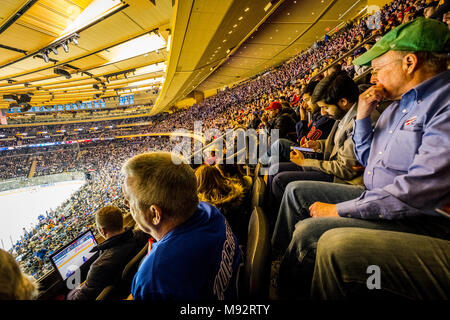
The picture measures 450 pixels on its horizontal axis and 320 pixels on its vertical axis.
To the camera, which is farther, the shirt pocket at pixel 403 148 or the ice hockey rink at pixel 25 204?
the ice hockey rink at pixel 25 204

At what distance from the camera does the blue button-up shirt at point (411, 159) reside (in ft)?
2.46

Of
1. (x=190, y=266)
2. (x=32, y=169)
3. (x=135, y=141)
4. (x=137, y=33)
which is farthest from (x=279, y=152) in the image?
(x=32, y=169)

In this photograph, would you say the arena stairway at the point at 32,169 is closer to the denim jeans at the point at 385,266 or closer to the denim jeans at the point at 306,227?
the denim jeans at the point at 306,227

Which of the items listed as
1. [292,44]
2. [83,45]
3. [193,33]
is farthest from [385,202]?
[292,44]

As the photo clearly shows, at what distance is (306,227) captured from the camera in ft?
3.20

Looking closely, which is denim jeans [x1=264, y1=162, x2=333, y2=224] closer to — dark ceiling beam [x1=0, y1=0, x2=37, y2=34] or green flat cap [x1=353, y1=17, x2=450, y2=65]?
green flat cap [x1=353, y1=17, x2=450, y2=65]

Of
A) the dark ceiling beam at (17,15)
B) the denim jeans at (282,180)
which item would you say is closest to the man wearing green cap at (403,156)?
the denim jeans at (282,180)

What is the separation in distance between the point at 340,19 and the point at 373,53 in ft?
→ 37.5

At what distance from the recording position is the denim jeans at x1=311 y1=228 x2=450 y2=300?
64 cm

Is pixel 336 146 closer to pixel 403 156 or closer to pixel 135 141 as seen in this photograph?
pixel 403 156

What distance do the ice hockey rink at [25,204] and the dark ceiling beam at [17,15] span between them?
10.6 m

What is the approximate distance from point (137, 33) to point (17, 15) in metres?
2.77

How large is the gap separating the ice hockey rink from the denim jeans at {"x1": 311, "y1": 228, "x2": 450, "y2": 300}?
14867 millimetres

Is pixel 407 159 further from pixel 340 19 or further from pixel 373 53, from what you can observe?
pixel 340 19
